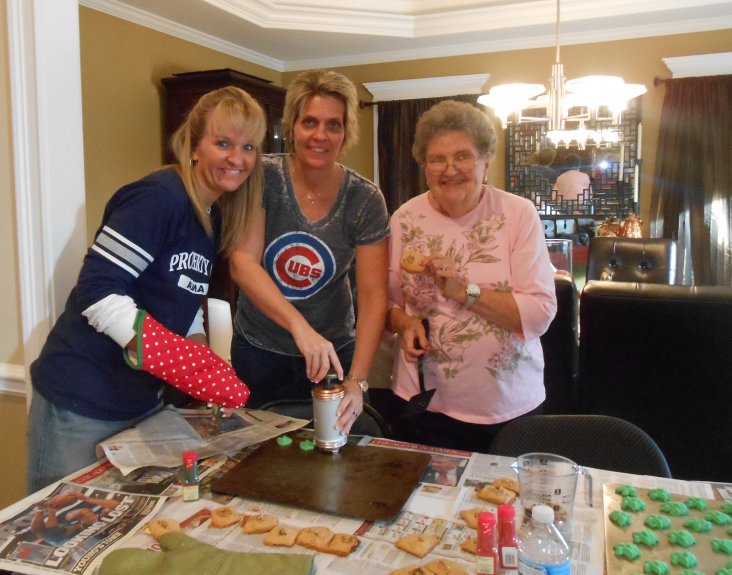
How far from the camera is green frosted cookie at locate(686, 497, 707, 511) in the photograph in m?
1.14

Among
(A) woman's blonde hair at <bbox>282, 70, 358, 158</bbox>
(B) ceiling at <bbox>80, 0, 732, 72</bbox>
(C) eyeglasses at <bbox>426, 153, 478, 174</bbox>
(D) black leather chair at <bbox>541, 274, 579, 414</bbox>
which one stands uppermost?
(B) ceiling at <bbox>80, 0, 732, 72</bbox>

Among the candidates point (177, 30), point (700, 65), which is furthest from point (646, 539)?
point (700, 65)

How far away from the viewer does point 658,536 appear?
106cm

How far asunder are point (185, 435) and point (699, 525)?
103cm

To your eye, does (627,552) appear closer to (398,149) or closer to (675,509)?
(675,509)

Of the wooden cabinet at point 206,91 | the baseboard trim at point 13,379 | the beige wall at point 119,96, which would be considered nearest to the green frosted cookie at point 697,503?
the baseboard trim at point 13,379

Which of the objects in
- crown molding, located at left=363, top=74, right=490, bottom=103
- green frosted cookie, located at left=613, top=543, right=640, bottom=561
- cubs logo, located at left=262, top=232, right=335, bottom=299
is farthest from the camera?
crown molding, located at left=363, top=74, right=490, bottom=103

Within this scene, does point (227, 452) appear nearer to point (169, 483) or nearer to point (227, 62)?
point (169, 483)

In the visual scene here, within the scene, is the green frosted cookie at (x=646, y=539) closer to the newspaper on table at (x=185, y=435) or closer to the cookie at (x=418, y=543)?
the cookie at (x=418, y=543)

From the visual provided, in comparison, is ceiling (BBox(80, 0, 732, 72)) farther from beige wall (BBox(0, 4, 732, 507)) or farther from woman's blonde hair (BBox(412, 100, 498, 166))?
woman's blonde hair (BBox(412, 100, 498, 166))

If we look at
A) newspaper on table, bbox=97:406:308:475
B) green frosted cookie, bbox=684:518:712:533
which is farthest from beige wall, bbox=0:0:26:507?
green frosted cookie, bbox=684:518:712:533

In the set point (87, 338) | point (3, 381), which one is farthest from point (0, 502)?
point (87, 338)

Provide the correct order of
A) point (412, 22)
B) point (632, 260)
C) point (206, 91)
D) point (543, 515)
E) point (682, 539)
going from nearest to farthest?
1. point (543, 515)
2. point (682, 539)
3. point (632, 260)
4. point (206, 91)
5. point (412, 22)

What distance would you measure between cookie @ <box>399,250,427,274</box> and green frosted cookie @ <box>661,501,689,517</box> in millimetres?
802
